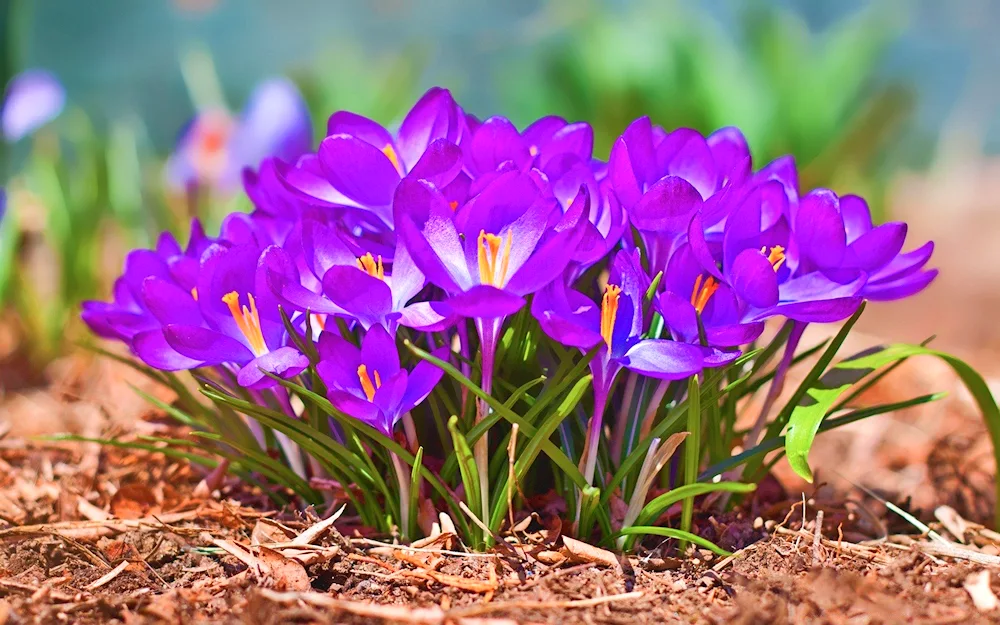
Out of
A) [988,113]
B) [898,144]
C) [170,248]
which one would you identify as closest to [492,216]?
[170,248]

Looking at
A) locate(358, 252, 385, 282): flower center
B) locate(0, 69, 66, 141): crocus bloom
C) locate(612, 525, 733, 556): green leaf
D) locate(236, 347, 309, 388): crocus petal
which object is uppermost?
locate(0, 69, 66, 141): crocus bloom

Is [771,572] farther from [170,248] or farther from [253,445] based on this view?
[170,248]

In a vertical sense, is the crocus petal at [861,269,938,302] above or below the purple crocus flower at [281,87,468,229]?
below

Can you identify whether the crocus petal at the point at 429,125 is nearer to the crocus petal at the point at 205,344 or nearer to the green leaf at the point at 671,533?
the crocus petal at the point at 205,344

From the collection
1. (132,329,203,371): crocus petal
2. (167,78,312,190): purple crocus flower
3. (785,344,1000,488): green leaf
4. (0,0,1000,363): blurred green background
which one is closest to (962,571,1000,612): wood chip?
(785,344,1000,488): green leaf

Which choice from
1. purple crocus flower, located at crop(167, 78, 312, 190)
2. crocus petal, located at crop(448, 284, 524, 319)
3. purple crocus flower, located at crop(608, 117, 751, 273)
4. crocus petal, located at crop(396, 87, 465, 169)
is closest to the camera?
crocus petal, located at crop(448, 284, 524, 319)

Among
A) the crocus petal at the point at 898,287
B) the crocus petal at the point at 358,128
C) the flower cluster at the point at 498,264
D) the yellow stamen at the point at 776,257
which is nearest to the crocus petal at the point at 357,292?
the flower cluster at the point at 498,264

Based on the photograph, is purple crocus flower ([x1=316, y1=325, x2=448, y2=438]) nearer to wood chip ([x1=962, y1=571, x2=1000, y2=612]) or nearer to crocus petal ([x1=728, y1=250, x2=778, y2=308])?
crocus petal ([x1=728, y1=250, x2=778, y2=308])

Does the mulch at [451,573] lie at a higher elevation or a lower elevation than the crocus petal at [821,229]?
lower
